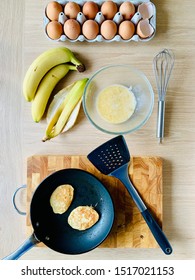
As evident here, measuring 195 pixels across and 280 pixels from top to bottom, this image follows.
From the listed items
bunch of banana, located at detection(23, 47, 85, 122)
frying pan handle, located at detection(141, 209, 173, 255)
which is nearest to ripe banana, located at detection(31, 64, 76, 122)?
bunch of banana, located at detection(23, 47, 85, 122)

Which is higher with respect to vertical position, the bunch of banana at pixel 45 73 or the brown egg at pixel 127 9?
the brown egg at pixel 127 9

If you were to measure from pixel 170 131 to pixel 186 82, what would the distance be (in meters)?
0.12

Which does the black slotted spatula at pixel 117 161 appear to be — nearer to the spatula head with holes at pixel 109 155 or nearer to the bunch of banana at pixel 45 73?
the spatula head with holes at pixel 109 155

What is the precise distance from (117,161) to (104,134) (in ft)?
0.25

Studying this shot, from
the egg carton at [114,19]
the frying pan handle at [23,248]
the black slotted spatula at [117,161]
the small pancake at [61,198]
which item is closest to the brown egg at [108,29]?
the egg carton at [114,19]

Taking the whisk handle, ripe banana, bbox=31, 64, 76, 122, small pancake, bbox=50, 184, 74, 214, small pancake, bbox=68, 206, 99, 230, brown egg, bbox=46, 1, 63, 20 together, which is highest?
brown egg, bbox=46, 1, 63, 20

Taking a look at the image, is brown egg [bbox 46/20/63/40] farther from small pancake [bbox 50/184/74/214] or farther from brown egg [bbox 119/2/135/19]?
small pancake [bbox 50/184/74/214]

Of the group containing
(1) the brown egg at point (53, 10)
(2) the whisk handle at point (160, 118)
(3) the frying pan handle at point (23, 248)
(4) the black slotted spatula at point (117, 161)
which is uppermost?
(1) the brown egg at point (53, 10)

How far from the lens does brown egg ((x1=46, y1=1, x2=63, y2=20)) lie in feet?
3.09

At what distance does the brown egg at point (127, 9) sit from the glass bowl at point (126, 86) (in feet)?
0.36

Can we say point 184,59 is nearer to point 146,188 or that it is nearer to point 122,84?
point 122,84

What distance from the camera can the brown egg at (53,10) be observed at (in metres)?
0.94

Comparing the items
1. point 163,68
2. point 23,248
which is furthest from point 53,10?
point 23,248

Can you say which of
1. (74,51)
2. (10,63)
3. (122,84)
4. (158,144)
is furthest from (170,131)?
(10,63)
